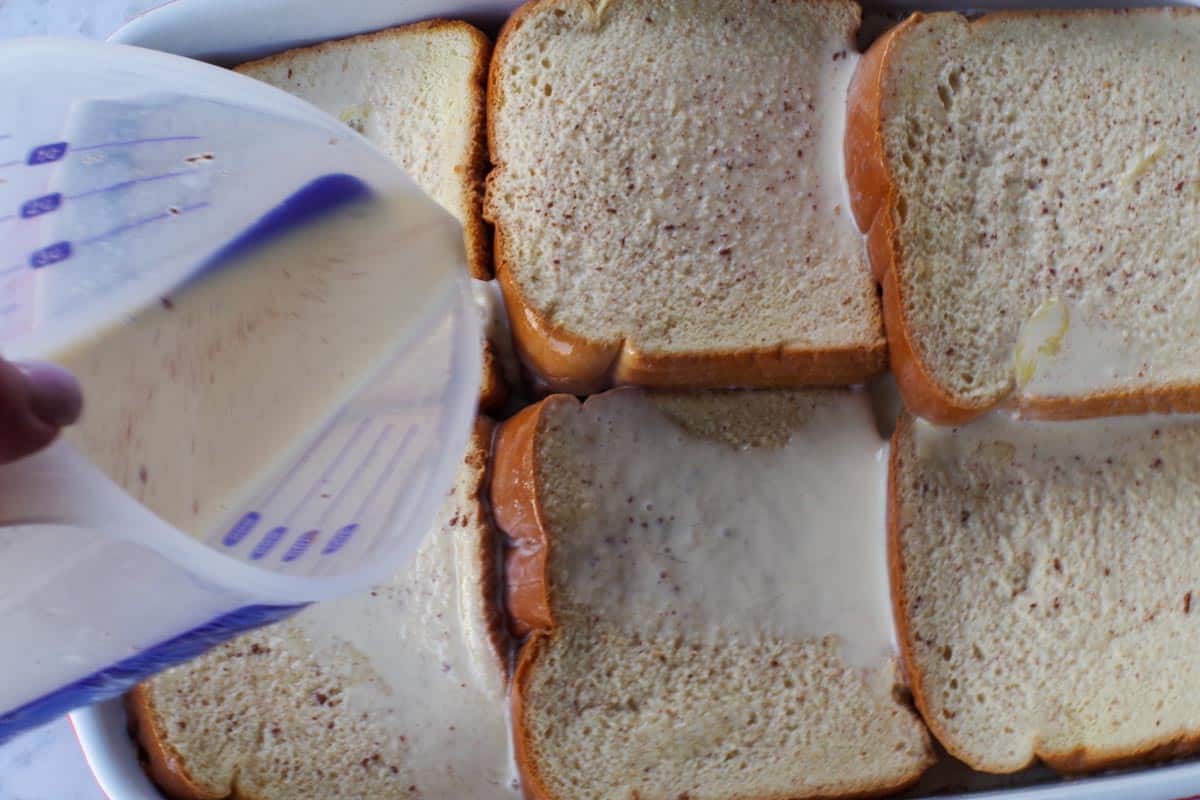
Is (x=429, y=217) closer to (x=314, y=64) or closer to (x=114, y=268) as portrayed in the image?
(x=114, y=268)

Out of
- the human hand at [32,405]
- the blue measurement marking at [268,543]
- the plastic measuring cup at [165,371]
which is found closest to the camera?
the human hand at [32,405]

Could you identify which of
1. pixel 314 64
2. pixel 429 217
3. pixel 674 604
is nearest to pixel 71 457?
pixel 429 217

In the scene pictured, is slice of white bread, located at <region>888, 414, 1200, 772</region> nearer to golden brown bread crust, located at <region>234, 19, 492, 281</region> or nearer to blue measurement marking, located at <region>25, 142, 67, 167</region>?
golden brown bread crust, located at <region>234, 19, 492, 281</region>

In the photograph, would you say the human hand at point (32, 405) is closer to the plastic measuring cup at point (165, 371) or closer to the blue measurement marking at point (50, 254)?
the plastic measuring cup at point (165, 371)

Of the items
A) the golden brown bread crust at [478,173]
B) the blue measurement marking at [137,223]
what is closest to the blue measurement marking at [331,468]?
the blue measurement marking at [137,223]

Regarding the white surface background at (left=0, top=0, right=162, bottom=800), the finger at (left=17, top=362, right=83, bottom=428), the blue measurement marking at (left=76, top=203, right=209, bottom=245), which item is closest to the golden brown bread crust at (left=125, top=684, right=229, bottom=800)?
the white surface background at (left=0, top=0, right=162, bottom=800)

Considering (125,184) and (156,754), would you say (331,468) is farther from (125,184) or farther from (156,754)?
(156,754)

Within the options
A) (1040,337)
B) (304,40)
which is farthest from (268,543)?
A: (1040,337)

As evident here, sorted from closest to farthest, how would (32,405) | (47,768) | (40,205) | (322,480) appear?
(32,405) < (40,205) < (322,480) < (47,768)
